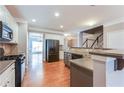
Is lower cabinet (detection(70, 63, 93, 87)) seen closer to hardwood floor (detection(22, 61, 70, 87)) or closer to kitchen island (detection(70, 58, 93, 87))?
kitchen island (detection(70, 58, 93, 87))

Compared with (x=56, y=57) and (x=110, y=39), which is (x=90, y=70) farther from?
(x=56, y=57)

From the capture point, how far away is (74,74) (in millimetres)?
2174

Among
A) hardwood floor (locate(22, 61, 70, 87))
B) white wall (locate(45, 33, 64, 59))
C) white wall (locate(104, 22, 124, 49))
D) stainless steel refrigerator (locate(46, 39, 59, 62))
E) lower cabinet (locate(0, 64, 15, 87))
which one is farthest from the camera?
white wall (locate(45, 33, 64, 59))

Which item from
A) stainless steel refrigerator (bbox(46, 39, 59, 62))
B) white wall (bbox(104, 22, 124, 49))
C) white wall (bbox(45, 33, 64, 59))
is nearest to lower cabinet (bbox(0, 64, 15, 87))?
white wall (bbox(104, 22, 124, 49))

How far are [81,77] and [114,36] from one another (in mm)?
4050

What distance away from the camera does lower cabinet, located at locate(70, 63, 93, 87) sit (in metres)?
1.67

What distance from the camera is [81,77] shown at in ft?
6.27

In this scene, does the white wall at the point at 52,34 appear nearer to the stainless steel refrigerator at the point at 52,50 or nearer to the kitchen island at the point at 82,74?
the stainless steel refrigerator at the point at 52,50

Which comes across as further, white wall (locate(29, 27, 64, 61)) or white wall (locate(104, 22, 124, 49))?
white wall (locate(29, 27, 64, 61))

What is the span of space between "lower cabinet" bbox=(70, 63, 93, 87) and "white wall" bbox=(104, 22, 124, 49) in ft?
11.8

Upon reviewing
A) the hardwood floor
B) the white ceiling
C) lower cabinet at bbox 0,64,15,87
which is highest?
the white ceiling

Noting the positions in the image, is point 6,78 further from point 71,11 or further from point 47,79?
point 71,11
